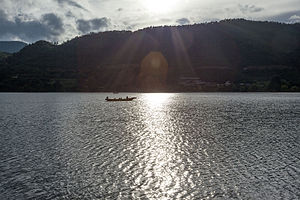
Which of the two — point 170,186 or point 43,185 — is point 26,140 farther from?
point 170,186

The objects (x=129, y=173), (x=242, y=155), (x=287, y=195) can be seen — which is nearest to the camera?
(x=287, y=195)

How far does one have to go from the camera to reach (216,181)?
34.8 meters

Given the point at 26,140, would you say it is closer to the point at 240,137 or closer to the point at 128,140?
the point at 128,140

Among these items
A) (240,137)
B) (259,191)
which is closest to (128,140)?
(240,137)

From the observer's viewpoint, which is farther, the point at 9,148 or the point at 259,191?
the point at 9,148

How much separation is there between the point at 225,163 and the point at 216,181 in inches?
367

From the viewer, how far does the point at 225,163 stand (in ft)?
143

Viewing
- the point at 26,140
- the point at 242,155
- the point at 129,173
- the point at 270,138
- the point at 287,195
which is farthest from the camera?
the point at 270,138

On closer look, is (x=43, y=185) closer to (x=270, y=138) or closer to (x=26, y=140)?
(x=26, y=140)

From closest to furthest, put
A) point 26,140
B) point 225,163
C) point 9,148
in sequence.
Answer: point 225,163 < point 9,148 < point 26,140

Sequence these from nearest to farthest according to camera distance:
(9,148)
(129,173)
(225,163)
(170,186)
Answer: (170,186) → (129,173) → (225,163) → (9,148)

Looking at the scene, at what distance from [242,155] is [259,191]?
17310 millimetres

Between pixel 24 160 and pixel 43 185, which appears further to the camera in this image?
pixel 24 160

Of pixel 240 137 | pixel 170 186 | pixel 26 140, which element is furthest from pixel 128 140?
pixel 170 186
